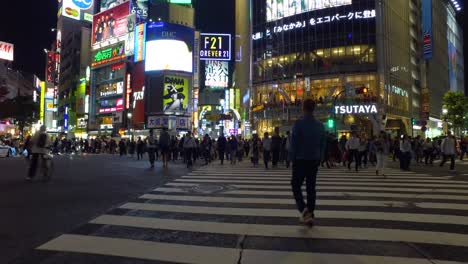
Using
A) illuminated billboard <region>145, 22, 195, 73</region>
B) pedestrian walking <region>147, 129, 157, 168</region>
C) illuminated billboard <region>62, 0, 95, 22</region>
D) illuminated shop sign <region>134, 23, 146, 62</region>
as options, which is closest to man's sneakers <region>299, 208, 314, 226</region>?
pedestrian walking <region>147, 129, 157, 168</region>

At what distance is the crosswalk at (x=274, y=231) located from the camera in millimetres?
4332

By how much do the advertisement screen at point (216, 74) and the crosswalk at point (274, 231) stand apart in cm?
6558

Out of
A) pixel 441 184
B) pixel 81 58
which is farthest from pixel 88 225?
pixel 81 58

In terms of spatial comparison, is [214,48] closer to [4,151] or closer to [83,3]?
[4,151]

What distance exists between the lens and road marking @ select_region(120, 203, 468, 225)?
609 centimetres

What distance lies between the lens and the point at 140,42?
2559 inches

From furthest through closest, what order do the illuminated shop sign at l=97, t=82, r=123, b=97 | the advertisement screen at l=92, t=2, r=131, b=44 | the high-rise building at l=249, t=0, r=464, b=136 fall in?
the advertisement screen at l=92, t=2, r=131, b=44 < the illuminated shop sign at l=97, t=82, r=123, b=97 < the high-rise building at l=249, t=0, r=464, b=136

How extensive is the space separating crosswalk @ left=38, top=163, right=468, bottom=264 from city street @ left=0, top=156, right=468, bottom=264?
0.04 ft

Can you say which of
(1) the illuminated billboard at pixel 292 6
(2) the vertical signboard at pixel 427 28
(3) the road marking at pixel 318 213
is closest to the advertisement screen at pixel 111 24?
(1) the illuminated billboard at pixel 292 6

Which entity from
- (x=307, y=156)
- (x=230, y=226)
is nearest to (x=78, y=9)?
(x=230, y=226)

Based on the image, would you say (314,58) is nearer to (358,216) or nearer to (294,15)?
(294,15)

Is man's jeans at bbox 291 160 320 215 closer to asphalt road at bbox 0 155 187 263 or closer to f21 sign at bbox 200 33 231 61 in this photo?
asphalt road at bbox 0 155 187 263

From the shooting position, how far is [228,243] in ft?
15.8

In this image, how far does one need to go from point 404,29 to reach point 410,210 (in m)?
59.3
